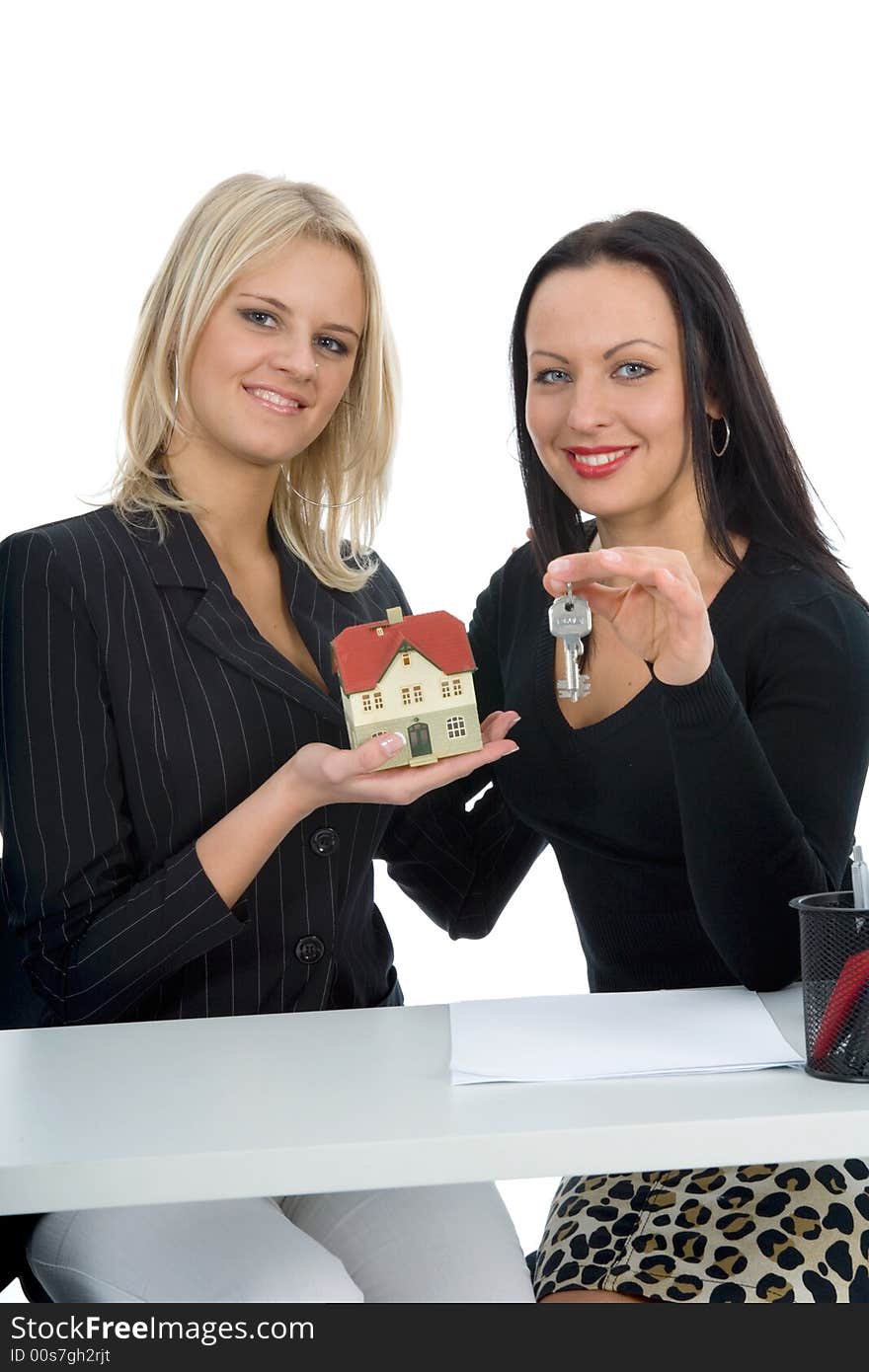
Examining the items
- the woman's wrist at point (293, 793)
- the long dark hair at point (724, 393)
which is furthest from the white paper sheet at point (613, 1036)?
the long dark hair at point (724, 393)

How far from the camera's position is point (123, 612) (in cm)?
207

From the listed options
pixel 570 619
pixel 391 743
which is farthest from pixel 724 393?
pixel 391 743

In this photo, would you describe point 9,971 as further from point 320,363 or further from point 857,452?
point 857,452

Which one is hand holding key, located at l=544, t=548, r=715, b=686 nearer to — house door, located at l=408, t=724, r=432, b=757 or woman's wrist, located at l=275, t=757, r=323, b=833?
house door, located at l=408, t=724, r=432, b=757

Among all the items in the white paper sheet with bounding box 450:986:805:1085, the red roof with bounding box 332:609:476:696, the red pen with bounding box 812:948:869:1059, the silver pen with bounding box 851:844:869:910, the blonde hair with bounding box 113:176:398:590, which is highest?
the blonde hair with bounding box 113:176:398:590

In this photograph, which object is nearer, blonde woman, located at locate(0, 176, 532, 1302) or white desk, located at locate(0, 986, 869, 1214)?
white desk, located at locate(0, 986, 869, 1214)

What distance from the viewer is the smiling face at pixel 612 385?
6.94 ft

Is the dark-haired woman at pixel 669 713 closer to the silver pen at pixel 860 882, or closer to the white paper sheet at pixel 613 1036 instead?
the white paper sheet at pixel 613 1036

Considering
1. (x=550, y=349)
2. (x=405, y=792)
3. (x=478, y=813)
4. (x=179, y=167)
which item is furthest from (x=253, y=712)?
(x=179, y=167)

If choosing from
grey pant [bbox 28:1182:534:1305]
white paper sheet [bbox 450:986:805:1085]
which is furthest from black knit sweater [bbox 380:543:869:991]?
grey pant [bbox 28:1182:534:1305]

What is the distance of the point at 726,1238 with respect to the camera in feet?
5.41

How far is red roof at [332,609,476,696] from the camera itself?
190 centimetres

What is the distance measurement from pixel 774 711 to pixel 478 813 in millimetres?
665

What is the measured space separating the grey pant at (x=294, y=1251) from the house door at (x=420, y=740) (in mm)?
543
